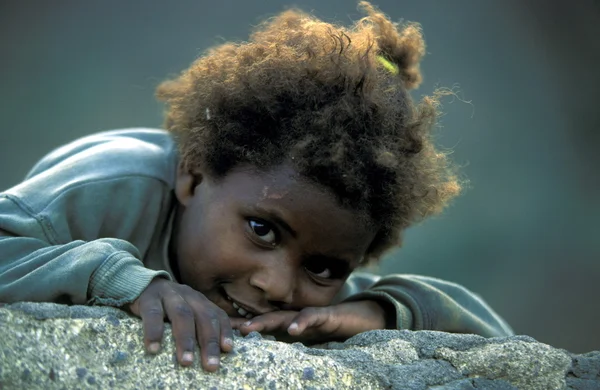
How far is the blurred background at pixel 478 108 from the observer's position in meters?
5.01

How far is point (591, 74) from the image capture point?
5438 millimetres

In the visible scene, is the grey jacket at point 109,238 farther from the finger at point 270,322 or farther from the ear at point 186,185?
the finger at point 270,322

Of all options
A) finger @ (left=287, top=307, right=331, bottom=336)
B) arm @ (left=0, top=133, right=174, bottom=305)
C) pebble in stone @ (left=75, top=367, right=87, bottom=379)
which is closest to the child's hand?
finger @ (left=287, top=307, right=331, bottom=336)

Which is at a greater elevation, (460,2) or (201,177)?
(460,2)

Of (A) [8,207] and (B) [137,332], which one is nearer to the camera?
(B) [137,332]

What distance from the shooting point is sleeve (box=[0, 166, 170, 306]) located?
5.32 feet

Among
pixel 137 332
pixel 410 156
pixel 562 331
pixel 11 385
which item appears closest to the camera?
pixel 11 385

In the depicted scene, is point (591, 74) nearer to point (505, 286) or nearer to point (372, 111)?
point (505, 286)

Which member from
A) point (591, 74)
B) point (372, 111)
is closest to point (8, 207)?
point (372, 111)

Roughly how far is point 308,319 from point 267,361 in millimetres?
592

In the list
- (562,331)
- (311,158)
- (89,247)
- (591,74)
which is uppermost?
(591,74)

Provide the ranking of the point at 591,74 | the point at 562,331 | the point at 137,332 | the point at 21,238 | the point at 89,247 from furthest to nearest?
the point at 591,74
the point at 562,331
the point at 21,238
the point at 89,247
the point at 137,332

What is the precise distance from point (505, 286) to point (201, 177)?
3.21 metres

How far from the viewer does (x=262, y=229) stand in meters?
2.05
